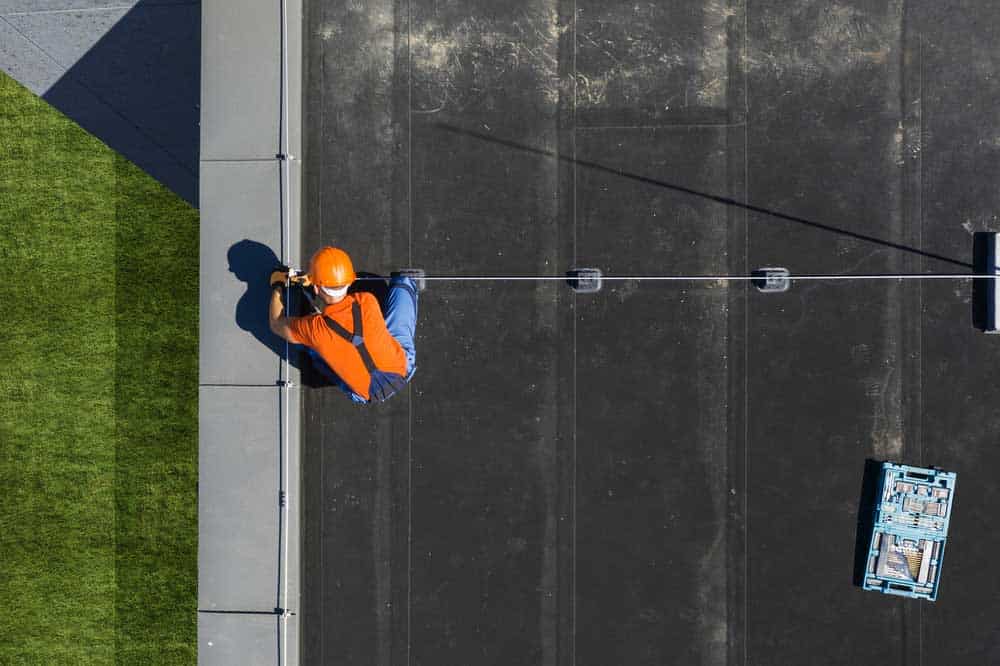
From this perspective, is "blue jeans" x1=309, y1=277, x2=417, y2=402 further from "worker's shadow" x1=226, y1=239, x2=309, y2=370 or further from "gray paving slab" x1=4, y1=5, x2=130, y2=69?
"gray paving slab" x1=4, y1=5, x2=130, y2=69

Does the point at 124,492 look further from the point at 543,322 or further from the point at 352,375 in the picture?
the point at 543,322

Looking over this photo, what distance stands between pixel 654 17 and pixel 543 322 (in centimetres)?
264

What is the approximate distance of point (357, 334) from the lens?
17.5 ft

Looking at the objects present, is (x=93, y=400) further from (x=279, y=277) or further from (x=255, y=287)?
(x=279, y=277)

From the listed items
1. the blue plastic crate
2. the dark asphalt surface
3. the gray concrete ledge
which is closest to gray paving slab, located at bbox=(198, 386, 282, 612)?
the gray concrete ledge

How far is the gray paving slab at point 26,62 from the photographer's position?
31.6 feet

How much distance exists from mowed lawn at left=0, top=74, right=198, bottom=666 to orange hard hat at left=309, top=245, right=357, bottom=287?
511 centimetres

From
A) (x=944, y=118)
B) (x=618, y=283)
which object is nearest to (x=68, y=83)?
(x=618, y=283)

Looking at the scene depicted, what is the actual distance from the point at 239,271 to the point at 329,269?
804 mm

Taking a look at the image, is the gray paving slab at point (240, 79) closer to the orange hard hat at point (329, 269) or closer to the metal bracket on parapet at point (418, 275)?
the orange hard hat at point (329, 269)

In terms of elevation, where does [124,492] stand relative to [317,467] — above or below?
below

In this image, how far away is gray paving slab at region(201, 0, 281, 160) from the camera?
5410 millimetres

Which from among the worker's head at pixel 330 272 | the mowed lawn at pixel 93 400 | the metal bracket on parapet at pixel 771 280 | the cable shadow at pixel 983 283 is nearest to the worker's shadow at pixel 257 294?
the worker's head at pixel 330 272

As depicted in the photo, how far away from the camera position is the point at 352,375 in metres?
5.45
